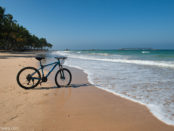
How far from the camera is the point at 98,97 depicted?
3797mm

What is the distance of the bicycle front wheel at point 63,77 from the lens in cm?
500

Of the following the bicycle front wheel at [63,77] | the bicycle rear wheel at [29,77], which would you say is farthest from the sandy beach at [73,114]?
the bicycle front wheel at [63,77]

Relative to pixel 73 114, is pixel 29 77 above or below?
above

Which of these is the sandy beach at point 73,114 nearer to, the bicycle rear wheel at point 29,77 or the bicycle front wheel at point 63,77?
the bicycle rear wheel at point 29,77

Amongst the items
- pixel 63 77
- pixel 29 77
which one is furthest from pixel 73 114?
pixel 29 77

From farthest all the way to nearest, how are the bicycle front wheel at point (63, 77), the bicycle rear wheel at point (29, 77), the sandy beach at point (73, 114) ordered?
the bicycle front wheel at point (63, 77) < the bicycle rear wheel at point (29, 77) < the sandy beach at point (73, 114)

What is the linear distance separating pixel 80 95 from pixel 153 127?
7.42 ft

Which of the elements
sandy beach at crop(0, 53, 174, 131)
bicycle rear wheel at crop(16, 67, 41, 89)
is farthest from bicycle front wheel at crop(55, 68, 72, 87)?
sandy beach at crop(0, 53, 174, 131)

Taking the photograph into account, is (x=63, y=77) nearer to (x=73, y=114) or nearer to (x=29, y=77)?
(x=29, y=77)

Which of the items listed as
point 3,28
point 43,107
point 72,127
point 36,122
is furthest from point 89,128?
point 3,28

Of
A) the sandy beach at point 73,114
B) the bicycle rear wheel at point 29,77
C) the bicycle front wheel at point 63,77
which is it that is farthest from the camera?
the bicycle front wheel at point 63,77

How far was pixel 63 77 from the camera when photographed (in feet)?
16.3

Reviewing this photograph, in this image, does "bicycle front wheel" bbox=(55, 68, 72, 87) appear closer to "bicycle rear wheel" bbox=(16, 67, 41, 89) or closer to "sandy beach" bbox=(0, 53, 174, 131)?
"bicycle rear wheel" bbox=(16, 67, 41, 89)

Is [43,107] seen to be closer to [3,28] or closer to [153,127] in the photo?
[153,127]
